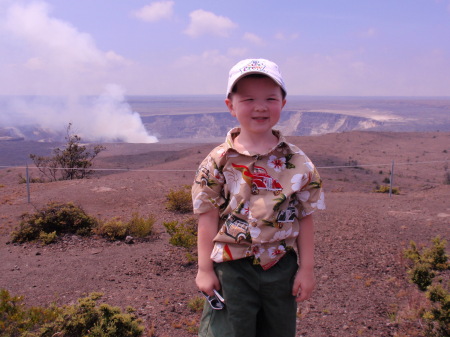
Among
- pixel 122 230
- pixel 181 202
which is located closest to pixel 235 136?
pixel 122 230

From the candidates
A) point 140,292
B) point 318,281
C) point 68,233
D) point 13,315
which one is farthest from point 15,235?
point 318,281

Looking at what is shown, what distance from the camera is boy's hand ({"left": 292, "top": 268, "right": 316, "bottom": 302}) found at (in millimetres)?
1891

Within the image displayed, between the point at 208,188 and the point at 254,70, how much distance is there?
1.79 ft

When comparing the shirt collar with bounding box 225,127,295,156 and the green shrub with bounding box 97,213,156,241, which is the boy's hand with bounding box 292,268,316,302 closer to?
the shirt collar with bounding box 225,127,295,156

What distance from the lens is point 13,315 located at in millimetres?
2916

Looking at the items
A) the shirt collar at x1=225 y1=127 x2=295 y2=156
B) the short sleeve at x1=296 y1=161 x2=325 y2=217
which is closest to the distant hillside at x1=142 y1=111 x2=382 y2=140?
the shirt collar at x1=225 y1=127 x2=295 y2=156

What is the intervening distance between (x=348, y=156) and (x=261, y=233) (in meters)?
24.4

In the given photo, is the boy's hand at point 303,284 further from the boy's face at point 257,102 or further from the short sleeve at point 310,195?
the boy's face at point 257,102

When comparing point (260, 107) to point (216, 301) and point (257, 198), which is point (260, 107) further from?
point (216, 301)

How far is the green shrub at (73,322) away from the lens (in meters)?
2.99

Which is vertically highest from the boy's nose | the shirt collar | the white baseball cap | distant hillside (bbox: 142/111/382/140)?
the white baseball cap

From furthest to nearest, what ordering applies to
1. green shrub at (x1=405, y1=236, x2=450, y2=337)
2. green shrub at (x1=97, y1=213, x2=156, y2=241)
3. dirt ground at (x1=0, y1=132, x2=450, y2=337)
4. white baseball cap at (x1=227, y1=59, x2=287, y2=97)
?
green shrub at (x1=97, y1=213, x2=156, y2=241) → dirt ground at (x1=0, y1=132, x2=450, y2=337) → green shrub at (x1=405, y1=236, x2=450, y2=337) → white baseball cap at (x1=227, y1=59, x2=287, y2=97)

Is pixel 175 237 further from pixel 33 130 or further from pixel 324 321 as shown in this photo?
pixel 33 130

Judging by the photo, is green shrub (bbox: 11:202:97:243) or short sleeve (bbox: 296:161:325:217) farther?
green shrub (bbox: 11:202:97:243)
